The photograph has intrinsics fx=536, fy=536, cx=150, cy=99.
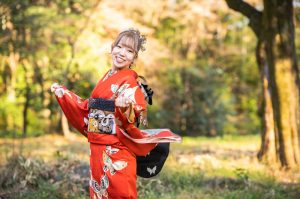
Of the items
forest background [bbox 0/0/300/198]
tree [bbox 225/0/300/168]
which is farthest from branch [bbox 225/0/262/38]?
forest background [bbox 0/0/300/198]

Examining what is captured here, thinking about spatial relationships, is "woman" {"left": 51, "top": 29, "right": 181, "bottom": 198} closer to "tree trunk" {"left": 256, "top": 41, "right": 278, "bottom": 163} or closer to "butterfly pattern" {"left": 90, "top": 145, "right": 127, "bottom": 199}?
"butterfly pattern" {"left": 90, "top": 145, "right": 127, "bottom": 199}

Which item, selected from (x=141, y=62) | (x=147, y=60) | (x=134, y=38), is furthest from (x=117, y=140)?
(x=141, y=62)

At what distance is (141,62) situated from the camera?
59.2ft

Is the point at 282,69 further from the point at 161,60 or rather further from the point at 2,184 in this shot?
the point at 161,60

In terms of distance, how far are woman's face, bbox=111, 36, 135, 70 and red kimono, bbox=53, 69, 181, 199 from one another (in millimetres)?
68

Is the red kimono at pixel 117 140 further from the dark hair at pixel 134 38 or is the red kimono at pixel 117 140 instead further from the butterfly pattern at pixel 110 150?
the dark hair at pixel 134 38

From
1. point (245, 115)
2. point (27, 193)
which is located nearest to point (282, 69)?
point (27, 193)

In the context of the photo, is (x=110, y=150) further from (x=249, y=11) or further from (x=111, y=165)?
(x=249, y=11)

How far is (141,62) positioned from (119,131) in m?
14.2

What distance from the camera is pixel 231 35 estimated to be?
27719mm

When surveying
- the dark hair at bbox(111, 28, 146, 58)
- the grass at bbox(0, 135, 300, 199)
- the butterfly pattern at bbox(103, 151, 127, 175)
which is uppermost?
the dark hair at bbox(111, 28, 146, 58)

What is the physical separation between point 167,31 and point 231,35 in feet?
16.4

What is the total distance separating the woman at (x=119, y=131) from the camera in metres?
3.89

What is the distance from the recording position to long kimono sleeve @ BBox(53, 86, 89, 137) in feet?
13.9
